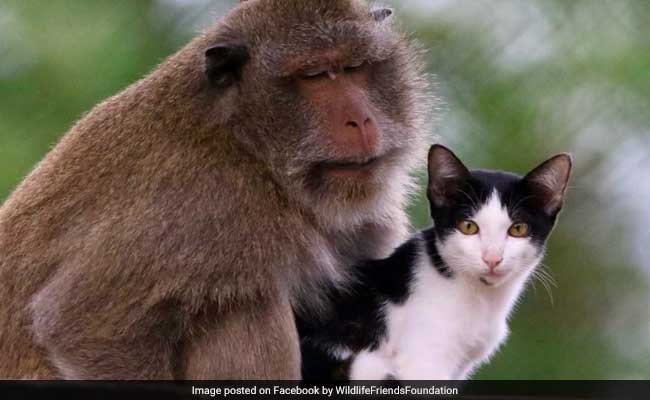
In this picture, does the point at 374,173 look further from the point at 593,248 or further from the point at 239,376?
the point at 593,248

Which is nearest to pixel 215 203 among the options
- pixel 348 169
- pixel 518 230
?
pixel 348 169

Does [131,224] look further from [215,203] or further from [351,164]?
[351,164]

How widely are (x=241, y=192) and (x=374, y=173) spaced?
49cm

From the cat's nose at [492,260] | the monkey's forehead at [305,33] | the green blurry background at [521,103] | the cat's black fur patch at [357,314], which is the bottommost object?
the green blurry background at [521,103]

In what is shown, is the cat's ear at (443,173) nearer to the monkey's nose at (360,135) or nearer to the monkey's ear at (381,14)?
the monkey's nose at (360,135)

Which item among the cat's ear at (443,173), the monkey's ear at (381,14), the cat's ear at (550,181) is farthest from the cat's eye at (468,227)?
the monkey's ear at (381,14)

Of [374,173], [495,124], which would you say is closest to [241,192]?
[374,173]

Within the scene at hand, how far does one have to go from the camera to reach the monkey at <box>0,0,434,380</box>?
4934 mm

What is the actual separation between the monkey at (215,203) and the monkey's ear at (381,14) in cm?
6

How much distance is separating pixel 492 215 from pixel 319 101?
0.74 meters

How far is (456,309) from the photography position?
493cm

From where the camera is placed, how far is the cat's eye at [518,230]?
4.94m

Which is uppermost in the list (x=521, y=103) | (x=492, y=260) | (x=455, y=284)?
(x=492, y=260)

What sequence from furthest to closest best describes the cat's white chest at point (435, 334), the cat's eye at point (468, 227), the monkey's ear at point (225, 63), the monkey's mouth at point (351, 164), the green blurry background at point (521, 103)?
1. the green blurry background at point (521, 103)
2. the monkey's ear at point (225, 63)
3. the monkey's mouth at point (351, 164)
4. the cat's eye at point (468, 227)
5. the cat's white chest at point (435, 334)
